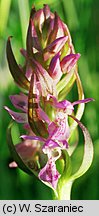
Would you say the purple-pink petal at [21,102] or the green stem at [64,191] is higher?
the purple-pink petal at [21,102]

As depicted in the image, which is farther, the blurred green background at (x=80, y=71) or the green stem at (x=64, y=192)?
the blurred green background at (x=80, y=71)

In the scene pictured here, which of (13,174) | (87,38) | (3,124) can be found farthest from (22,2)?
(13,174)

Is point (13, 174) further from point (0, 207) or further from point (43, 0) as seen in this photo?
point (43, 0)

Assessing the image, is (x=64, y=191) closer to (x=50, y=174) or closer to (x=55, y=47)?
(x=50, y=174)

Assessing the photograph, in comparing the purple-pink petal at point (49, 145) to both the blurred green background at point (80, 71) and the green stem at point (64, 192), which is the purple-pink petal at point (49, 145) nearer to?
the green stem at point (64, 192)

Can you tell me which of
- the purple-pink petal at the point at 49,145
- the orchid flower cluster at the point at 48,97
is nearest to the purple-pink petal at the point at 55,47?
the orchid flower cluster at the point at 48,97

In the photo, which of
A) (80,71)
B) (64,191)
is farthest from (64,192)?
(80,71)

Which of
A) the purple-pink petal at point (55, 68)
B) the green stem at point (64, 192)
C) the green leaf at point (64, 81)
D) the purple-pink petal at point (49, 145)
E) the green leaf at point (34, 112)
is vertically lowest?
the green stem at point (64, 192)
